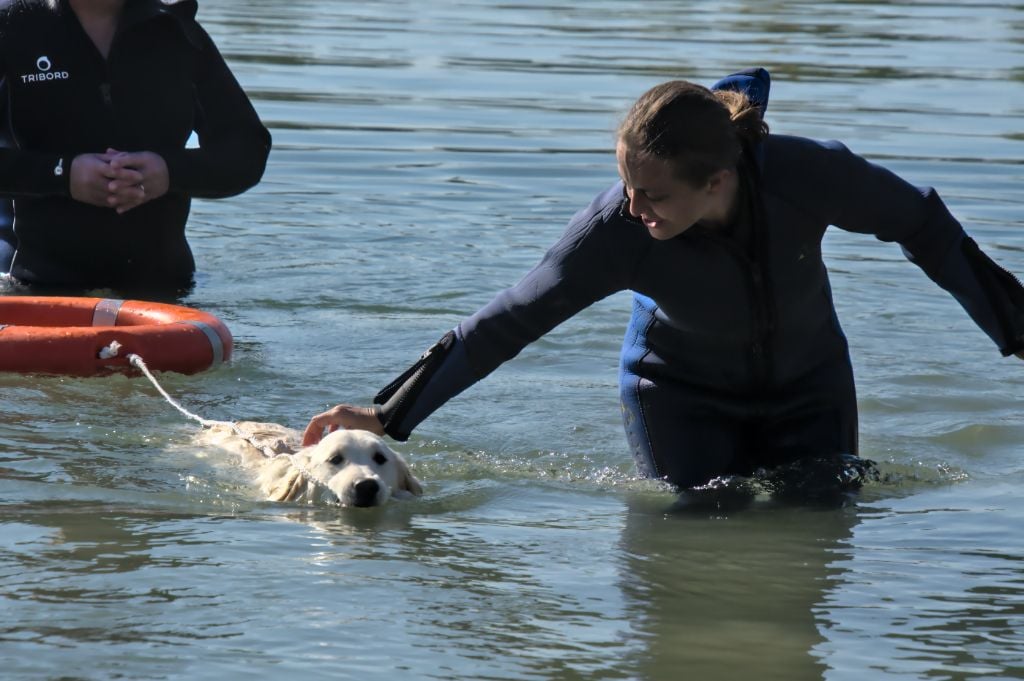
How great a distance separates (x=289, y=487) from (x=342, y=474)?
23 centimetres

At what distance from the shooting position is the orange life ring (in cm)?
655

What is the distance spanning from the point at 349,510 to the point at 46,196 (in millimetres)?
2928

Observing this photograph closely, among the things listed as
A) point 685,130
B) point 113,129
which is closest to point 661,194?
point 685,130

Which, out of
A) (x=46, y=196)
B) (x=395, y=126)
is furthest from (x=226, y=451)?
(x=395, y=126)

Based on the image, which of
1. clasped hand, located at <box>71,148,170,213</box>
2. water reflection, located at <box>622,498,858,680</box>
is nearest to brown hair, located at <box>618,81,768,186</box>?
water reflection, located at <box>622,498,858,680</box>

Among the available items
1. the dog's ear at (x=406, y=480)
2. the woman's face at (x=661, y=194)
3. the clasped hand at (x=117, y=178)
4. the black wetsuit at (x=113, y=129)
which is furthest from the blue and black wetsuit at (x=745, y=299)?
the black wetsuit at (x=113, y=129)

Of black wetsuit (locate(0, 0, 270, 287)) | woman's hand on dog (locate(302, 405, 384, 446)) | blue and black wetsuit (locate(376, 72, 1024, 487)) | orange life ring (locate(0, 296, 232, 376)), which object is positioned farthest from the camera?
black wetsuit (locate(0, 0, 270, 287))

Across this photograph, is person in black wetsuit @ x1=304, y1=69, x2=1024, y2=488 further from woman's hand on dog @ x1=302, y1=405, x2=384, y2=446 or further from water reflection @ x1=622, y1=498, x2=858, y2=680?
water reflection @ x1=622, y1=498, x2=858, y2=680

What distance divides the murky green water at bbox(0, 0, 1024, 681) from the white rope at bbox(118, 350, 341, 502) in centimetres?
10

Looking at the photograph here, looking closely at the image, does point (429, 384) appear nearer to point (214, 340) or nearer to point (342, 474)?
point (342, 474)

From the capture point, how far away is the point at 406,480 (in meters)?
5.33

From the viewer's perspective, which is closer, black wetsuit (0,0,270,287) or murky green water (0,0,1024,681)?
murky green water (0,0,1024,681)

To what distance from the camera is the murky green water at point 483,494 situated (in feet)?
12.8

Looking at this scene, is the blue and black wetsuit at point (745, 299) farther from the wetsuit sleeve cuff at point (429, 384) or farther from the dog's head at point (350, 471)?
the dog's head at point (350, 471)
